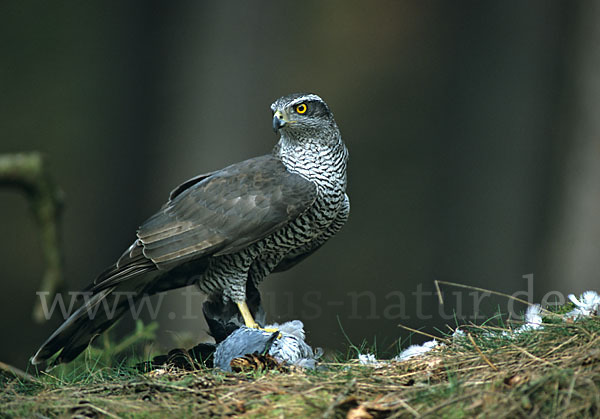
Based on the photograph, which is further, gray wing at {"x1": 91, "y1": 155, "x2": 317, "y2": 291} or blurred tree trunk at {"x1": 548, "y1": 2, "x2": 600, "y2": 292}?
blurred tree trunk at {"x1": 548, "y1": 2, "x2": 600, "y2": 292}

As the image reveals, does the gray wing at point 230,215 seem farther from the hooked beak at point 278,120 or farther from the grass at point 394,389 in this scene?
the grass at point 394,389

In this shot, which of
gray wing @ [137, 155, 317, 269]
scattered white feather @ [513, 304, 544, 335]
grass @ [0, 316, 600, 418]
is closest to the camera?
grass @ [0, 316, 600, 418]

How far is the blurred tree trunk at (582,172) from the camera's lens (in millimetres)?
5688

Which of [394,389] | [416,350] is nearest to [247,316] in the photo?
[416,350]

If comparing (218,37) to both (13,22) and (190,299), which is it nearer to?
(13,22)

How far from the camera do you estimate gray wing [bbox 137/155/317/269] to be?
3.54m

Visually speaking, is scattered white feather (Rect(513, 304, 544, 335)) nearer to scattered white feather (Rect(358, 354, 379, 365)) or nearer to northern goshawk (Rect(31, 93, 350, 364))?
scattered white feather (Rect(358, 354, 379, 365))

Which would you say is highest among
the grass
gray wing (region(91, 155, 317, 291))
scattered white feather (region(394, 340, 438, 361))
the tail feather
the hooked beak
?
the hooked beak

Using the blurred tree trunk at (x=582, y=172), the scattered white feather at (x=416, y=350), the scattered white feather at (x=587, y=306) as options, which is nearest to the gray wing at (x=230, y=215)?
the scattered white feather at (x=416, y=350)

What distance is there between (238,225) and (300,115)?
0.80m

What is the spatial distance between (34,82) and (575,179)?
6.07 m

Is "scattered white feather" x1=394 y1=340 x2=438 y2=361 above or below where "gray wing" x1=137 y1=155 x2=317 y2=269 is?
below

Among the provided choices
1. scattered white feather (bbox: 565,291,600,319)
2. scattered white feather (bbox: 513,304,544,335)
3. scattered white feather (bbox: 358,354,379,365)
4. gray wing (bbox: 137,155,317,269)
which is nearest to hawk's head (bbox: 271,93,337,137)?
gray wing (bbox: 137,155,317,269)

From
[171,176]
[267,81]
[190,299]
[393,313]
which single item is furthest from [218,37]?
[393,313]
